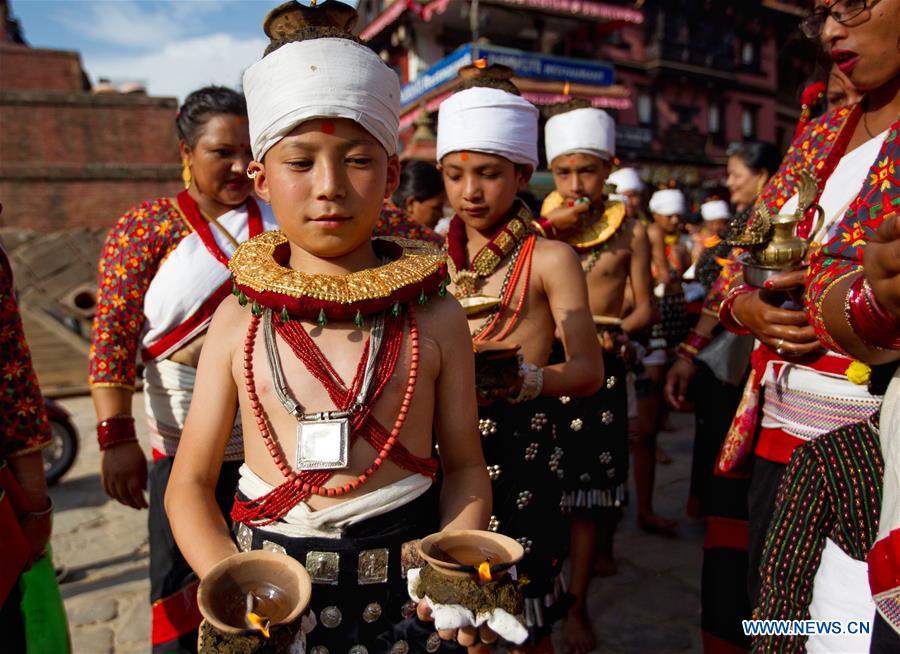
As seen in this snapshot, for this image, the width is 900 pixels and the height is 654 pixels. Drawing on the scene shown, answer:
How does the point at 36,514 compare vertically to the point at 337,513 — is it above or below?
below

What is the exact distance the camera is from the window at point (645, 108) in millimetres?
28391

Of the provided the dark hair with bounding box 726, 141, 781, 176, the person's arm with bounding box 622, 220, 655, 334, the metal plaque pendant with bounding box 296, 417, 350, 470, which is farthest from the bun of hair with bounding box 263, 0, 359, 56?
the dark hair with bounding box 726, 141, 781, 176

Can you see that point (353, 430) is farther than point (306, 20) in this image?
No

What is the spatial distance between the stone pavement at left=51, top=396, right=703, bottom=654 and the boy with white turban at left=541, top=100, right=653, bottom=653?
0.25m

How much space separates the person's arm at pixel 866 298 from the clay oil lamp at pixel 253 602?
1.23m

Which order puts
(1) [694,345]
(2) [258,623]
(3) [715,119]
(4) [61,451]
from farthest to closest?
(3) [715,119]
(4) [61,451]
(1) [694,345]
(2) [258,623]

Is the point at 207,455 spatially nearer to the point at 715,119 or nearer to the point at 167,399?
the point at 167,399

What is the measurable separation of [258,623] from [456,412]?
70cm

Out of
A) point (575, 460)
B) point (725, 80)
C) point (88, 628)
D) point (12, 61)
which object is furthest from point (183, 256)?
point (725, 80)

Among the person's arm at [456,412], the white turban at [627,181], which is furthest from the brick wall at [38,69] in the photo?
the person's arm at [456,412]

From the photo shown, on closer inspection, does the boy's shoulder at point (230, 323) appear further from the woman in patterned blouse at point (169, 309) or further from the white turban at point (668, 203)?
the white turban at point (668, 203)

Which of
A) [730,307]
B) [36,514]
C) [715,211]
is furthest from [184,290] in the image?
[715,211]

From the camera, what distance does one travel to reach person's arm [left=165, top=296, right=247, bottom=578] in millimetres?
1501

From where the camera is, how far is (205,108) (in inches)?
108
